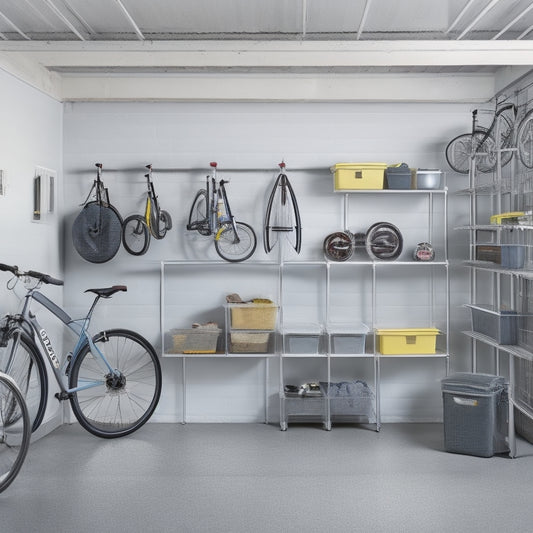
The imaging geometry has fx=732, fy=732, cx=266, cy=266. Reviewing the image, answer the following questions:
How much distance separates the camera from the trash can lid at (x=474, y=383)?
5.37m

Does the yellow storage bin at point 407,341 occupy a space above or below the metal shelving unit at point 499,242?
below

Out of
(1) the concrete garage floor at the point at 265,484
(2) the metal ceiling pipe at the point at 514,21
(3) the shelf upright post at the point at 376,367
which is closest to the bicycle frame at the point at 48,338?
(1) the concrete garage floor at the point at 265,484

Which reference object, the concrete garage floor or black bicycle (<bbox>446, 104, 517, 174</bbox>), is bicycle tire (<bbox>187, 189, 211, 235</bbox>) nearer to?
the concrete garage floor

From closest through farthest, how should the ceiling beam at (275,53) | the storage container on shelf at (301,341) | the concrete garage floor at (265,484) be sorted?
the concrete garage floor at (265,484), the ceiling beam at (275,53), the storage container on shelf at (301,341)

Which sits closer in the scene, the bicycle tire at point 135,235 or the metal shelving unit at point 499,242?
the metal shelving unit at point 499,242

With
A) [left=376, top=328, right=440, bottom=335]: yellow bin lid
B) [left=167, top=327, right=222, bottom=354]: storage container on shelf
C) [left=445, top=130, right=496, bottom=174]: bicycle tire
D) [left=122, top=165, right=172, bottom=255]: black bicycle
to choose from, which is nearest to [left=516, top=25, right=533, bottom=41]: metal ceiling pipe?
[left=445, top=130, right=496, bottom=174]: bicycle tire

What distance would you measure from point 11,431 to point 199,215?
2.52m

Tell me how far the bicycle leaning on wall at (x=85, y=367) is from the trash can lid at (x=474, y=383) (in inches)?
91.2

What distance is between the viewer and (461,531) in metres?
3.91

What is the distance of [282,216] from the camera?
21.1 ft

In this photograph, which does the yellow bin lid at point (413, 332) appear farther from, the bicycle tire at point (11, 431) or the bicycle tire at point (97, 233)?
the bicycle tire at point (11, 431)

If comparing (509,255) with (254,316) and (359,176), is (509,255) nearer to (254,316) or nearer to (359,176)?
(359,176)

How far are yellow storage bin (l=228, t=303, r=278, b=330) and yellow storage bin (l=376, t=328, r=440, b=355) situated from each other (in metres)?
0.91

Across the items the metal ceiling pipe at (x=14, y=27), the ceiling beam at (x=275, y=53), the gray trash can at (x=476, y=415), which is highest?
the metal ceiling pipe at (x=14, y=27)
